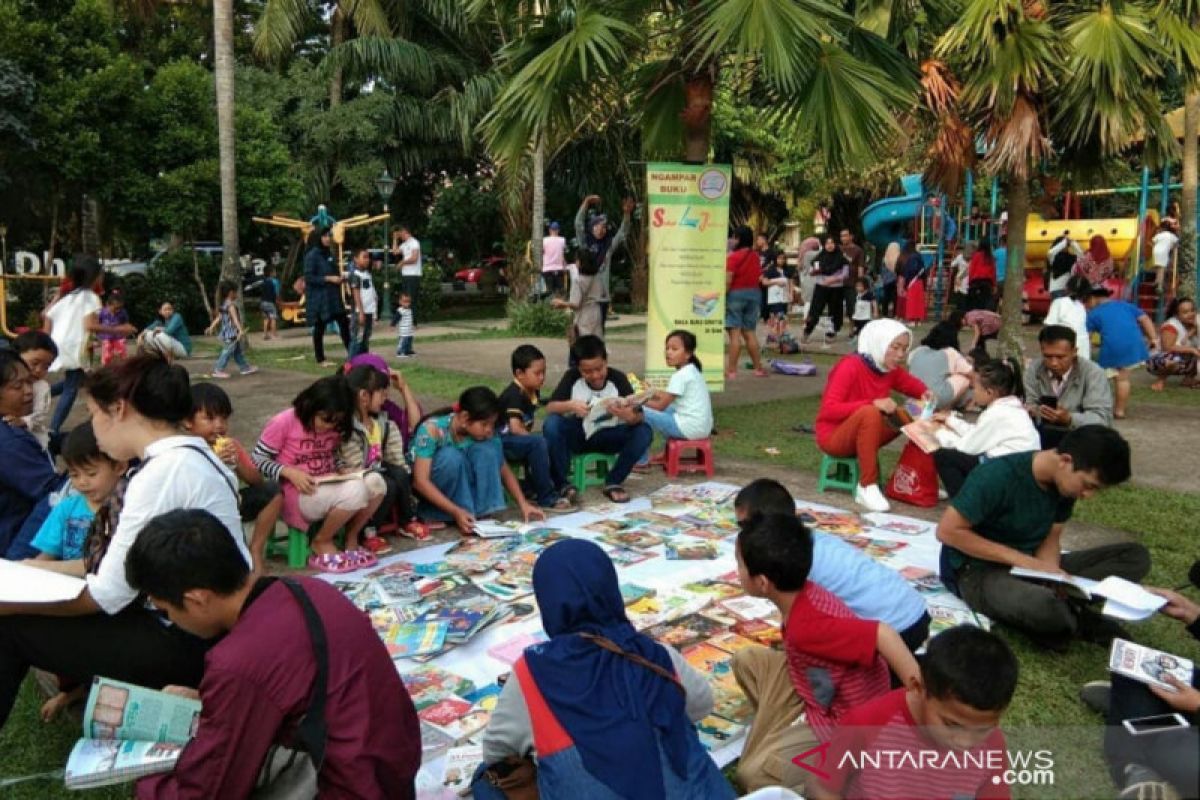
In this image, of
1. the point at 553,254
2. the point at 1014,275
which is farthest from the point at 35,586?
the point at 553,254

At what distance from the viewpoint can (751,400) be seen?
31.0 ft

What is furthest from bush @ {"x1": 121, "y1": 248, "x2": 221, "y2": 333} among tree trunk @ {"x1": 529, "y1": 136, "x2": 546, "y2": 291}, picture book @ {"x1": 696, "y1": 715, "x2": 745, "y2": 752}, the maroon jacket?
the maroon jacket

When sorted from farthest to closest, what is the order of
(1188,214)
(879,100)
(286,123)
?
(286,123)
(1188,214)
(879,100)

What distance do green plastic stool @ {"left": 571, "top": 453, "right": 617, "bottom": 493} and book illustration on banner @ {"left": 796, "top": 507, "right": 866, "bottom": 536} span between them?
1337mm

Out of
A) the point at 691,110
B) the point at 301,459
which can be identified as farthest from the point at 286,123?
the point at 301,459

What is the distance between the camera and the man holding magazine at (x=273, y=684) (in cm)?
208

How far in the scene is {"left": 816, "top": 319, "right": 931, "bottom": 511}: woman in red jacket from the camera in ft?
19.0

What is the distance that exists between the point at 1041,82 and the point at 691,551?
22.4ft

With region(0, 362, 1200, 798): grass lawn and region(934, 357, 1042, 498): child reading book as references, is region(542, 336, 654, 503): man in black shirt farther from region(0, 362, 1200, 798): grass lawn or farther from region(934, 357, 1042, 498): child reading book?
region(934, 357, 1042, 498): child reading book

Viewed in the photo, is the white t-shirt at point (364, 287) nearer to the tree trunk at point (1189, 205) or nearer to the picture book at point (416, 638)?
the picture book at point (416, 638)

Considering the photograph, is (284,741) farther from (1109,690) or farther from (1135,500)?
(1135,500)

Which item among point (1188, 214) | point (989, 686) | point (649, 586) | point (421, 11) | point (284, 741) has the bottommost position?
point (649, 586)

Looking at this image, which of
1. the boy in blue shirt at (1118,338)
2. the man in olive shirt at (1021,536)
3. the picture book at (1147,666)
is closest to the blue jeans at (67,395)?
the man in olive shirt at (1021,536)

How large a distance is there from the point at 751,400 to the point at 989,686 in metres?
7.35
